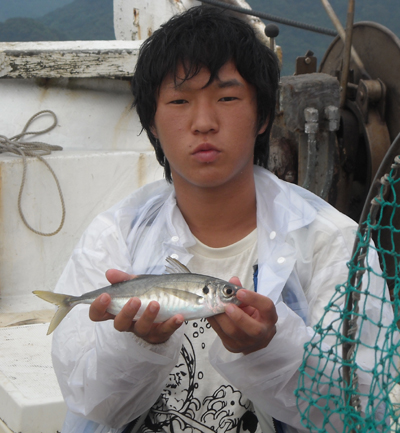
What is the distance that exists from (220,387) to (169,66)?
0.94 meters

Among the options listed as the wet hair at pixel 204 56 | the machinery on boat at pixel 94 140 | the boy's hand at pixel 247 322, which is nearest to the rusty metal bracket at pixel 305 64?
the machinery on boat at pixel 94 140

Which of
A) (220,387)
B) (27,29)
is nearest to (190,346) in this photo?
(220,387)

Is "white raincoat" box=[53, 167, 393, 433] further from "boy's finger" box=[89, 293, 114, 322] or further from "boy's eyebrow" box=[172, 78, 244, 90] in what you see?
"boy's eyebrow" box=[172, 78, 244, 90]

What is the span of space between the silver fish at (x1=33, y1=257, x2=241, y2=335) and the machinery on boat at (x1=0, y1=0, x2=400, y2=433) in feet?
5.60

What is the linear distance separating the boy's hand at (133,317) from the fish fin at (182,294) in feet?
0.14

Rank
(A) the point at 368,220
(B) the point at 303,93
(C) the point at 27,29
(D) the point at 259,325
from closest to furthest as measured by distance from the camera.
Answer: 1. (A) the point at 368,220
2. (D) the point at 259,325
3. (B) the point at 303,93
4. (C) the point at 27,29

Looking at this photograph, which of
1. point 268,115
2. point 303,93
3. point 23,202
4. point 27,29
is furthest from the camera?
point 27,29

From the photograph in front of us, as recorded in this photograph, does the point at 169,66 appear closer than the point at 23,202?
Yes

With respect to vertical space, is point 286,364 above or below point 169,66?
below

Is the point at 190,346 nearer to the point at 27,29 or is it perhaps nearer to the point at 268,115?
the point at 268,115

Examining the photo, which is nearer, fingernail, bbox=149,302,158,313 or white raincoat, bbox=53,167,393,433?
fingernail, bbox=149,302,158,313

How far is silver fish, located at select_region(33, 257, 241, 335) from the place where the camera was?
1.22 metres

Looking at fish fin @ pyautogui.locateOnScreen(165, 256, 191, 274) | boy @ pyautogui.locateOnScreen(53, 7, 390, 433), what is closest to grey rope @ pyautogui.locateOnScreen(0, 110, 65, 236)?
boy @ pyautogui.locateOnScreen(53, 7, 390, 433)

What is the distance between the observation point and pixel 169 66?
1625 millimetres
